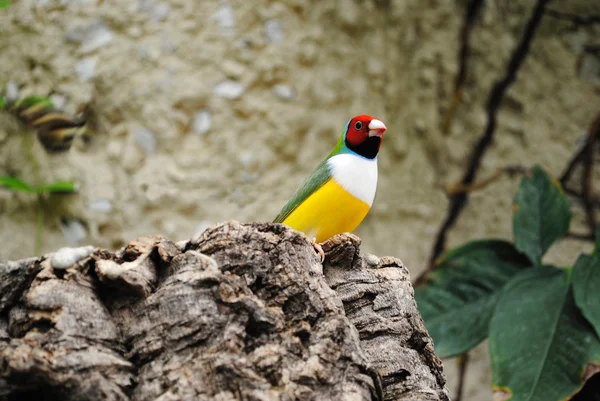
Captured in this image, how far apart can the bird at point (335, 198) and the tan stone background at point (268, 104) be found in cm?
105

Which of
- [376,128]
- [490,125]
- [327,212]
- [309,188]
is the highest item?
[490,125]

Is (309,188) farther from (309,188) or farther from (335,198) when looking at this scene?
(335,198)

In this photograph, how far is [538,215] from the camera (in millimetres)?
2758

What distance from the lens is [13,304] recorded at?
1219 mm

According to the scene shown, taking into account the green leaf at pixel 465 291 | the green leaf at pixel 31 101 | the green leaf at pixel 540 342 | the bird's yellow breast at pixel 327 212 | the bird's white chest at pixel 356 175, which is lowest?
the green leaf at pixel 540 342

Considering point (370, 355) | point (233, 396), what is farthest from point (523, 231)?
point (233, 396)

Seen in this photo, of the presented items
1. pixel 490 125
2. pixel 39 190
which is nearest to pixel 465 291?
pixel 490 125

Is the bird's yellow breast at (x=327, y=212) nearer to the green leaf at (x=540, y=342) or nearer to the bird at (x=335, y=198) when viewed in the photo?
the bird at (x=335, y=198)

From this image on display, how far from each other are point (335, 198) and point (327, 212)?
2.0 inches

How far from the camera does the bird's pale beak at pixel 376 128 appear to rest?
204 cm

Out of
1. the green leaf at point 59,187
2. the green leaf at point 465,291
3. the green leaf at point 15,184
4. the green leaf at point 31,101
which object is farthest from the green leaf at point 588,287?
the green leaf at point 31,101

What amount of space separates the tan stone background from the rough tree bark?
163 cm

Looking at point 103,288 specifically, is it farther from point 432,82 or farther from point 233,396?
point 432,82

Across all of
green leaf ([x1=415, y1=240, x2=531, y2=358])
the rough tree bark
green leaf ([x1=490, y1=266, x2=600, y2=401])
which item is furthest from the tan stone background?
the rough tree bark
